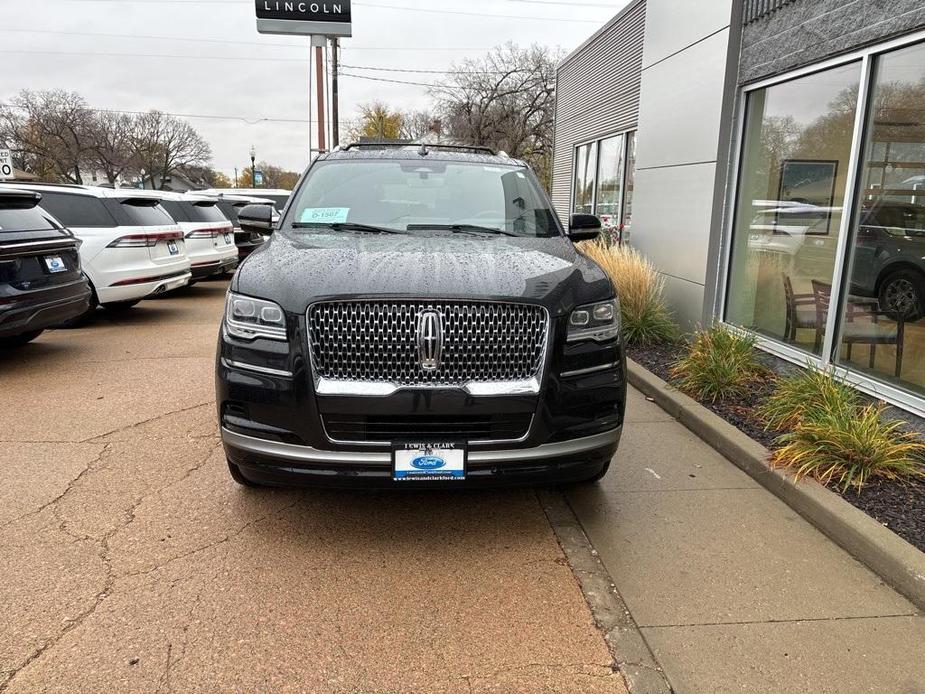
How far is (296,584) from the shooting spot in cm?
287

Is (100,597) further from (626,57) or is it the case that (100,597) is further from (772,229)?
(626,57)

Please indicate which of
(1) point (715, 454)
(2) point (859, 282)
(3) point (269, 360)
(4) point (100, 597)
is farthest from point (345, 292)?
(2) point (859, 282)

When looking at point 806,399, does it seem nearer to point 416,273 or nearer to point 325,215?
point 416,273

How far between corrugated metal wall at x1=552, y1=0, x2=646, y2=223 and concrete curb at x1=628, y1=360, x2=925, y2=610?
782 centimetres

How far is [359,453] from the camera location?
9.30ft

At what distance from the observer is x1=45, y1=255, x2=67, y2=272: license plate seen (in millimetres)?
6275

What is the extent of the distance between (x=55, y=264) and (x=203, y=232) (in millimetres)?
5157

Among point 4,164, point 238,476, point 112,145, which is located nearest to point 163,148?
point 112,145

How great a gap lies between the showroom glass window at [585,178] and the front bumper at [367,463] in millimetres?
11583

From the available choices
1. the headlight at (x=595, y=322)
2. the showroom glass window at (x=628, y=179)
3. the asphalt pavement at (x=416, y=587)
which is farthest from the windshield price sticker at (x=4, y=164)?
the headlight at (x=595, y=322)

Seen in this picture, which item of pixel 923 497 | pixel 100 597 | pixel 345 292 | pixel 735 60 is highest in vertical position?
pixel 735 60

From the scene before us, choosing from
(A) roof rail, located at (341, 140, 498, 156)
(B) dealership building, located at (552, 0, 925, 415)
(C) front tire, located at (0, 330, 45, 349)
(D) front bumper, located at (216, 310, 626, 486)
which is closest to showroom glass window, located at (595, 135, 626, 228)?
(B) dealership building, located at (552, 0, 925, 415)

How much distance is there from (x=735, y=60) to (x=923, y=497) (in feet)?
14.7

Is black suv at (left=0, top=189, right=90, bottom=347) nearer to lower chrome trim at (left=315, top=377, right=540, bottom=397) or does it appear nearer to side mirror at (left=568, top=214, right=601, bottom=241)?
lower chrome trim at (left=315, top=377, right=540, bottom=397)
